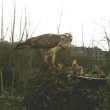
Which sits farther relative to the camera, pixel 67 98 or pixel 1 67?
pixel 1 67

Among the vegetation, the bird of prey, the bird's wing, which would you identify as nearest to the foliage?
the vegetation

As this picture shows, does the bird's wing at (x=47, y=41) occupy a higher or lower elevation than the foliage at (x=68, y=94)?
higher

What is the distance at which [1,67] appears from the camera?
9.69 metres

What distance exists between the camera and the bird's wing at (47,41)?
20.0ft

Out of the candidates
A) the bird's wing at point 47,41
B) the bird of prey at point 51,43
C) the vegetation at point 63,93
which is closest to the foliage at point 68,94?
the vegetation at point 63,93

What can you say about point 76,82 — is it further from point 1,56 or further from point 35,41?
point 1,56

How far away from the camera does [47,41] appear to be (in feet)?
20.0

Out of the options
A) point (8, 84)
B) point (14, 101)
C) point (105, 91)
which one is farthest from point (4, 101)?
point (105, 91)

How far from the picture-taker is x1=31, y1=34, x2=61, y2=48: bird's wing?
20.0ft

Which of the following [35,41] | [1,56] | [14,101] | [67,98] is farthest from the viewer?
[1,56]

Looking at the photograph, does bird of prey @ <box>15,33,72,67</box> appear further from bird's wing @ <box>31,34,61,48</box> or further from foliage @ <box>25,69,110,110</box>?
foliage @ <box>25,69,110,110</box>

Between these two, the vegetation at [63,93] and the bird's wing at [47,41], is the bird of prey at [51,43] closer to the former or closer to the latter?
the bird's wing at [47,41]

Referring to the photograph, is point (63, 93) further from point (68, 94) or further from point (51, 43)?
point (51, 43)

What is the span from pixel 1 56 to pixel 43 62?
3843mm
